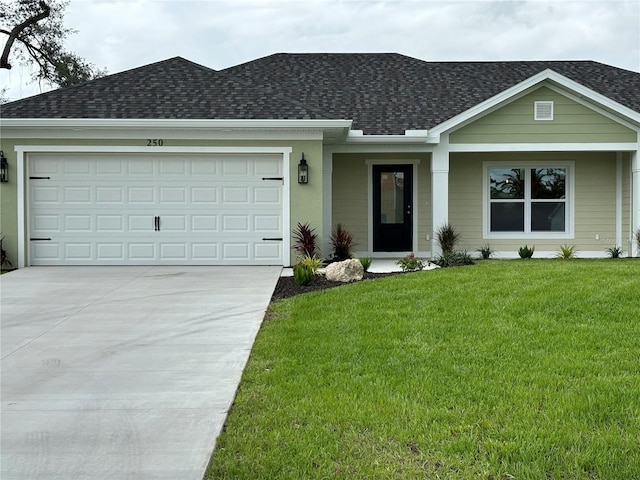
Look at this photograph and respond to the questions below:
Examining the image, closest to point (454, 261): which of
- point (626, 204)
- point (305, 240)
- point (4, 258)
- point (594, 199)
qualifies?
point (305, 240)

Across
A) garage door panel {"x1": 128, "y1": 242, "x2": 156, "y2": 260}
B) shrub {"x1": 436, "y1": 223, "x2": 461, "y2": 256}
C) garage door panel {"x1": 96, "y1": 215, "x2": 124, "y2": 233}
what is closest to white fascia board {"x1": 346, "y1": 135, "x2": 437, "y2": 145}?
shrub {"x1": 436, "y1": 223, "x2": 461, "y2": 256}

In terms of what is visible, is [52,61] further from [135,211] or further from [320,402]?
[320,402]

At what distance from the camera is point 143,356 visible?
6.27 metres

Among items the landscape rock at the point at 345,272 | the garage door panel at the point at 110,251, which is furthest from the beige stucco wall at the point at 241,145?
the landscape rock at the point at 345,272

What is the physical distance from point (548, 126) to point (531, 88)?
37.9 inches

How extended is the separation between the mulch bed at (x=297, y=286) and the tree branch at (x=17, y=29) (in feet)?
62.8

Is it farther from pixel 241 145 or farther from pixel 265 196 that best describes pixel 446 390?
pixel 241 145

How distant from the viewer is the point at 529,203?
622 inches

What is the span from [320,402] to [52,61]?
24.6 meters

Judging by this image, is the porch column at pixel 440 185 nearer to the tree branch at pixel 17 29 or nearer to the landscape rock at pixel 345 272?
the landscape rock at pixel 345 272

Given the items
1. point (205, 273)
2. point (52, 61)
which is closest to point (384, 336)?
point (205, 273)

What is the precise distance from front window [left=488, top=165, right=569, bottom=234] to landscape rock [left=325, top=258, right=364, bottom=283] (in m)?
6.18

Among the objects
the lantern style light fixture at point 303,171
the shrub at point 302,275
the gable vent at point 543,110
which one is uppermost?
the gable vent at point 543,110

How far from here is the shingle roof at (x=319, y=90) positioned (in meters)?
13.3
